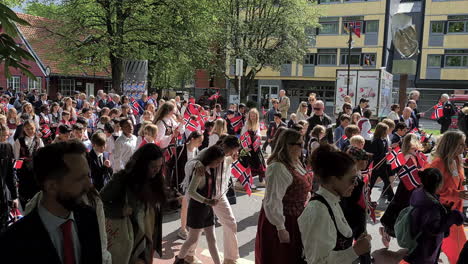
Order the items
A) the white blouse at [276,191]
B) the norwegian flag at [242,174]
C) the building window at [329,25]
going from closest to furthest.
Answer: the white blouse at [276,191], the norwegian flag at [242,174], the building window at [329,25]

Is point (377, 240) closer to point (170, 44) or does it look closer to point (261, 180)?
point (261, 180)

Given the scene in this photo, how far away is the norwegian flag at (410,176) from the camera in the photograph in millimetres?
4945

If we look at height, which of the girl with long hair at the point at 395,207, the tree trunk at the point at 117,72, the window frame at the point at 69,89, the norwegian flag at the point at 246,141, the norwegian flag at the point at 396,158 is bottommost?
the girl with long hair at the point at 395,207

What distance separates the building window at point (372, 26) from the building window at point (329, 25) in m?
3.00

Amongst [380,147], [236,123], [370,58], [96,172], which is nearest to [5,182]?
[96,172]

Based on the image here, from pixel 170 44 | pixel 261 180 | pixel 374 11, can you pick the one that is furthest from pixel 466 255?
pixel 374 11

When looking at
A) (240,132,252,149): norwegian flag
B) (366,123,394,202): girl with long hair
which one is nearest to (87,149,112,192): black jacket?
(240,132,252,149): norwegian flag

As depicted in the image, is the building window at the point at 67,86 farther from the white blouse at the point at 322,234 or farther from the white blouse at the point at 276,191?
the white blouse at the point at 322,234

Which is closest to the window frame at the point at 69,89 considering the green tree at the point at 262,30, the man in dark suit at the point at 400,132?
the green tree at the point at 262,30

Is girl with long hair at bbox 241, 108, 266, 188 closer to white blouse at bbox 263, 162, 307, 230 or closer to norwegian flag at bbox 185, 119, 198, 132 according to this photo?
norwegian flag at bbox 185, 119, 198, 132

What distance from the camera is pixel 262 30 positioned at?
30.4 m

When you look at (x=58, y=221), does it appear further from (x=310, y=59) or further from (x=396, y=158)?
(x=310, y=59)

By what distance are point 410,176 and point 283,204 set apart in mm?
2193

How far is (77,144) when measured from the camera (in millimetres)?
2418
